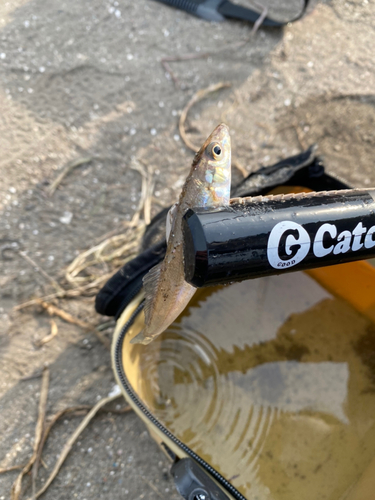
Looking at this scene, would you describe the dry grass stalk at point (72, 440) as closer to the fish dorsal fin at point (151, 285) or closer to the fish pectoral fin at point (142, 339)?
the fish pectoral fin at point (142, 339)

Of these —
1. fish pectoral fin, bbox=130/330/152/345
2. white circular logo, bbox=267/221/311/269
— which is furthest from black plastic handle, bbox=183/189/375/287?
fish pectoral fin, bbox=130/330/152/345

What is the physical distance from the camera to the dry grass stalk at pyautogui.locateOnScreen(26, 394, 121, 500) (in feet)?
6.22

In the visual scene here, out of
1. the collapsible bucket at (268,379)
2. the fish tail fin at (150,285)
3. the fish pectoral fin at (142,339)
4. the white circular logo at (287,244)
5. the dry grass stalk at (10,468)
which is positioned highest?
the white circular logo at (287,244)

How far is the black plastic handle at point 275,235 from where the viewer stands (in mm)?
1044

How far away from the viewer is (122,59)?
3.09 meters

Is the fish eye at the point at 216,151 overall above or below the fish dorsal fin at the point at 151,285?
above

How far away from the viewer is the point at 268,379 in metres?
2.02

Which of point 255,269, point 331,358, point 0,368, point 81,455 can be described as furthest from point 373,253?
point 0,368

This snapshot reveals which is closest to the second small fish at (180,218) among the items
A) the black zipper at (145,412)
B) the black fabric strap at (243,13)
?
the black zipper at (145,412)

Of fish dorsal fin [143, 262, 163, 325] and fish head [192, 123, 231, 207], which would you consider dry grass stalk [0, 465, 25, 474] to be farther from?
fish head [192, 123, 231, 207]

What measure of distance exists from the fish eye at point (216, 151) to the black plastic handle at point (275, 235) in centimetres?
22

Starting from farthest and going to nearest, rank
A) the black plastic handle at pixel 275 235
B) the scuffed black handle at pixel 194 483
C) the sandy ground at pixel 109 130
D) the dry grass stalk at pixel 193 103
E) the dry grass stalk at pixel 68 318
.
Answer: the dry grass stalk at pixel 193 103 → the dry grass stalk at pixel 68 318 → the sandy ground at pixel 109 130 → the scuffed black handle at pixel 194 483 → the black plastic handle at pixel 275 235

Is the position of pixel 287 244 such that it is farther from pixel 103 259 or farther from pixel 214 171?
pixel 103 259

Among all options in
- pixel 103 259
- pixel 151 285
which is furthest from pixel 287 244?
pixel 103 259
